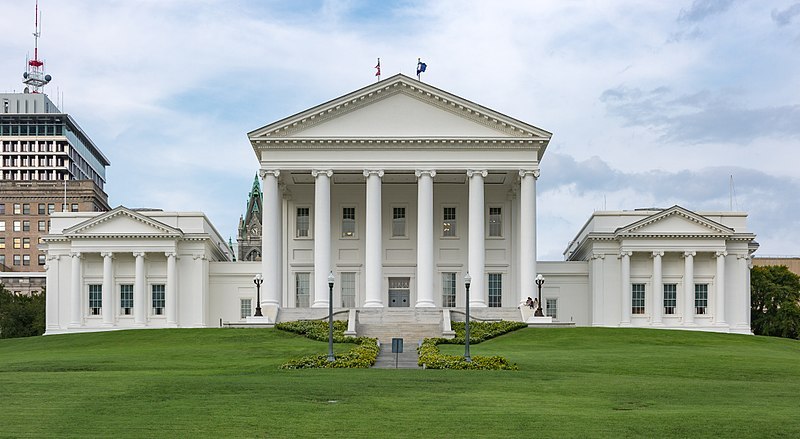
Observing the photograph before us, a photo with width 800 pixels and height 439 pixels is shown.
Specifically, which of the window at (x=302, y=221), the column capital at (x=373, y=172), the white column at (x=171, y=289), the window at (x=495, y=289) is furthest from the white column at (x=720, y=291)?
the white column at (x=171, y=289)

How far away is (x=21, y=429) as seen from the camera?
85.9 feet

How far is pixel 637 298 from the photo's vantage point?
8031 centimetres

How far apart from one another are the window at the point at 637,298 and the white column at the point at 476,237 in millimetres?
12017

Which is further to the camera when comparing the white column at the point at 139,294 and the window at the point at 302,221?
the window at the point at 302,221

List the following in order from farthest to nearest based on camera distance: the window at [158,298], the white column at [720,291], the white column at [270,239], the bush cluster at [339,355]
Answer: the window at [158,298], the white column at [720,291], the white column at [270,239], the bush cluster at [339,355]

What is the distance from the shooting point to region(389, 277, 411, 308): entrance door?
269 feet

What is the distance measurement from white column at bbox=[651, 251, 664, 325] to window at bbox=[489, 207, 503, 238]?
1155cm

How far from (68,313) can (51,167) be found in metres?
115

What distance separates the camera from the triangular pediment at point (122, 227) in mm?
79500

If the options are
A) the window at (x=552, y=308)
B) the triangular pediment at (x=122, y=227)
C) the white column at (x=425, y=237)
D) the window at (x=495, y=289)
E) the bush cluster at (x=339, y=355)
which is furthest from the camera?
the window at (x=552, y=308)

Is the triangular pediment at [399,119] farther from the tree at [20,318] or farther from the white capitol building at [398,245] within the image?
the tree at [20,318]

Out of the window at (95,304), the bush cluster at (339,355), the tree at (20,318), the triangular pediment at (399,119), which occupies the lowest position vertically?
the tree at (20,318)

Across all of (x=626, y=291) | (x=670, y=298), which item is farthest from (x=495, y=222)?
(x=670, y=298)

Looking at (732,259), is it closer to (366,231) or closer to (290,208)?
(366,231)
